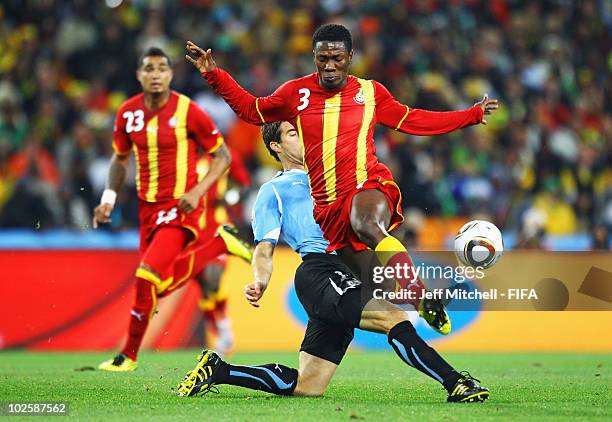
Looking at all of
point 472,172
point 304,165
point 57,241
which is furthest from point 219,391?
point 472,172

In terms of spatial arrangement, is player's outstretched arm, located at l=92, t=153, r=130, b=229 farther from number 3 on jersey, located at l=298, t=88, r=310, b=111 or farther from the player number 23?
number 3 on jersey, located at l=298, t=88, r=310, b=111

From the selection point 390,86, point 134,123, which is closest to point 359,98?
point 134,123

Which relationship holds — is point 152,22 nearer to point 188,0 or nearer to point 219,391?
point 188,0

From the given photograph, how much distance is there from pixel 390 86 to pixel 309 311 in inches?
406

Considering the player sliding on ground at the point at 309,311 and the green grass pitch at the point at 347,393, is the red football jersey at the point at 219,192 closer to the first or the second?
the green grass pitch at the point at 347,393

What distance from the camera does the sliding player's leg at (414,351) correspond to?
6.05 m

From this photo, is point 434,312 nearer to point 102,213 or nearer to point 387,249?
point 387,249

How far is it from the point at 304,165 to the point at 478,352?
5540mm

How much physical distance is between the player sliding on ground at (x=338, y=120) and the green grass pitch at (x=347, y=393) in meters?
0.98

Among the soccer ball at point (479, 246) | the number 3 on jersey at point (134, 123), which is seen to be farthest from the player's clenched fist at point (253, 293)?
the number 3 on jersey at point (134, 123)

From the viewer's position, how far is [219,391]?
719 centimetres

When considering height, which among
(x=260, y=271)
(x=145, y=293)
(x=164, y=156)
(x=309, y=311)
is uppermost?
(x=164, y=156)

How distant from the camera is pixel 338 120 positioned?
262 inches

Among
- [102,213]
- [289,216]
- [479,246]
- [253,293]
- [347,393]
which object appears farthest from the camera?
[102,213]
